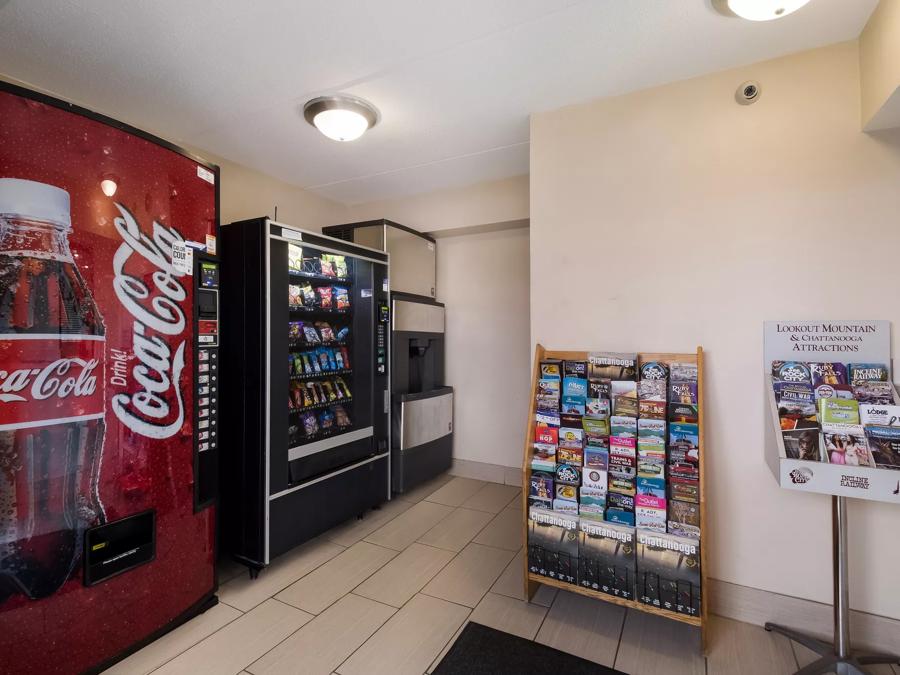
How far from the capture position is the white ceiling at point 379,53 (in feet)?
5.49

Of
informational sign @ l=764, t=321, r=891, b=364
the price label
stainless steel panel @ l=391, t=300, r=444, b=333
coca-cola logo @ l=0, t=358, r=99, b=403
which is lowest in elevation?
coca-cola logo @ l=0, t=358, r=99, b=403

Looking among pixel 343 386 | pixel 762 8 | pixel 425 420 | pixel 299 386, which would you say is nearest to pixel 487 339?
pixel 425 420

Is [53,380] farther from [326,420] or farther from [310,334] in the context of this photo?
[326,420]

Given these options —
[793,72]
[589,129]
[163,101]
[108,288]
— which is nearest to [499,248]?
[589,129]

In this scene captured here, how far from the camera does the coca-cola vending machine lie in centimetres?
140

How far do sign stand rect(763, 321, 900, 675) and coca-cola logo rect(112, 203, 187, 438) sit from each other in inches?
98.3

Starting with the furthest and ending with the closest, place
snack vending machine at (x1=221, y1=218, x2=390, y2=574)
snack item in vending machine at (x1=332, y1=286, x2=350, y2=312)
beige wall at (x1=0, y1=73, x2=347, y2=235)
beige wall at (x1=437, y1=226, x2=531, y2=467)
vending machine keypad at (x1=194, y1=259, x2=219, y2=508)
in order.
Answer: beige wall at (x1=437, y1=226, x2=531, y2=467)
beige wall at (x1=0, y1=73, x2=347, y2=235)
snack item in vending machine at (x1=332, y1=286, x2=350, y2=312)
snack vending machine at (x1=221, y1=218, x2=390, y2=574)
vending machine keypad at (x1=194, y1=259, x2=219, y2=508)

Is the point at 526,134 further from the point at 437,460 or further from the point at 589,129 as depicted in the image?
the point at 437,460

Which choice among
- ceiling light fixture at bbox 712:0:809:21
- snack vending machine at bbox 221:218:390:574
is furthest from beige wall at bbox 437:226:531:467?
ceiling light fixture at bbox 712:0:809:21

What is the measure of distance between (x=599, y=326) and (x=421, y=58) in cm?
160

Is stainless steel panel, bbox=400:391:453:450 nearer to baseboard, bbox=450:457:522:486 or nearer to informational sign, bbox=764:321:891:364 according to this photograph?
baseboard, bbox=450:457:522:486

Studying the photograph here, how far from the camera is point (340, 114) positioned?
2.34 m

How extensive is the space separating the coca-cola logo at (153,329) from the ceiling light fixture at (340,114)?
1.06 metres

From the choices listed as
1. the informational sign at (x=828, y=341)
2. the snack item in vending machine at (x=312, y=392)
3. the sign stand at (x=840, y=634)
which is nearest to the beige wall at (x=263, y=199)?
the snack item in vending machine at (x=312, y=392)
